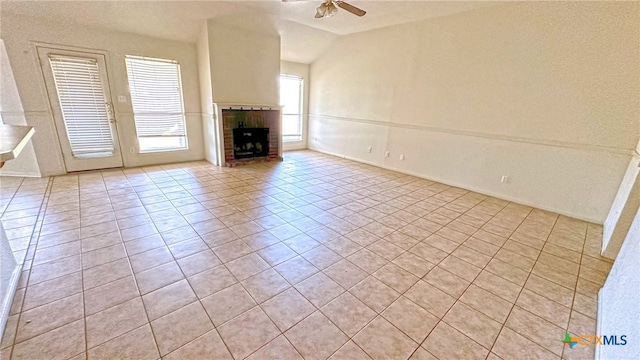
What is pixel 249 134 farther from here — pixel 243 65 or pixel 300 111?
pixel 300 111

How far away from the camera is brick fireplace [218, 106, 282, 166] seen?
5137 mm

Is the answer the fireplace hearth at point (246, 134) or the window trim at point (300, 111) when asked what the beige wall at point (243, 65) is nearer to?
the fireplace hearth at point (246, 134)

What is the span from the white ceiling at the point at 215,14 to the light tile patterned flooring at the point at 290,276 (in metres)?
2.43

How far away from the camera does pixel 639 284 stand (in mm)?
1329

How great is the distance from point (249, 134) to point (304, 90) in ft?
7.27

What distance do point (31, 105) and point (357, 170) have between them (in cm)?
531

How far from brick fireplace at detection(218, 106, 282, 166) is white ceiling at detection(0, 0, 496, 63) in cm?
148

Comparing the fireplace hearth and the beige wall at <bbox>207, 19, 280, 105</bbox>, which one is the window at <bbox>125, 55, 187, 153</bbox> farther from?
the beige wall at <bbox>207, 19, 280, 105</bbox>

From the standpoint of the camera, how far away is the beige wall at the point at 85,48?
145 inches

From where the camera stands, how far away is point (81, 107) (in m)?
4.27

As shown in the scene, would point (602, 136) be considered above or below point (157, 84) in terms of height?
below

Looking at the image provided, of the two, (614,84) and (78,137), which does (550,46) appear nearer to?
(614,84)

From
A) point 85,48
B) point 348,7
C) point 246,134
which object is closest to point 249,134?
point 246,134

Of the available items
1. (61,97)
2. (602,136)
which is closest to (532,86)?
(602,136)
